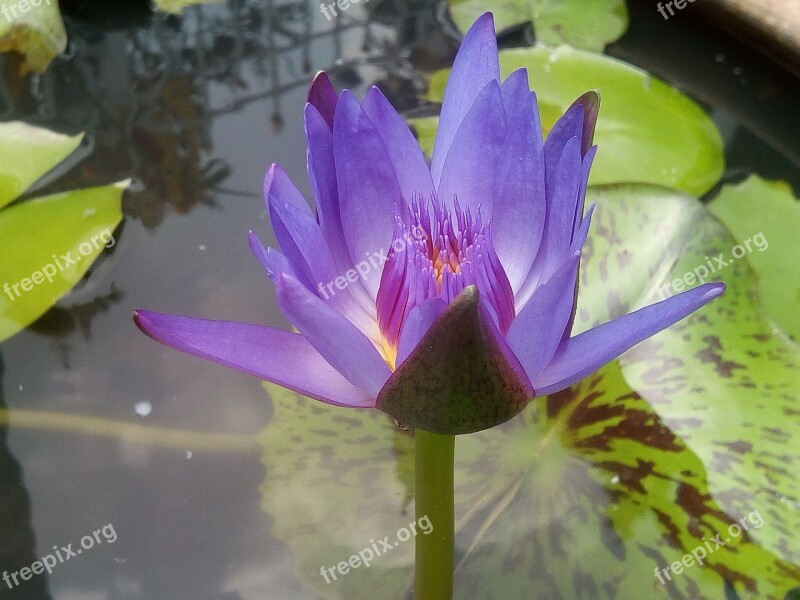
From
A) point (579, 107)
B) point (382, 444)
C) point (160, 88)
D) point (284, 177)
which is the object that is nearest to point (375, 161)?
point (284, 177)

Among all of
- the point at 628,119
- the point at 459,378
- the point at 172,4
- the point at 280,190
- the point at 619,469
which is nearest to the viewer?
the point at 459,378

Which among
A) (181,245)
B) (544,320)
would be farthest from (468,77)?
(181,245)

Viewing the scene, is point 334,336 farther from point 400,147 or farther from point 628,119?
point 628,119

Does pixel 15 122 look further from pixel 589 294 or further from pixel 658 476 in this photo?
pixel 658 476

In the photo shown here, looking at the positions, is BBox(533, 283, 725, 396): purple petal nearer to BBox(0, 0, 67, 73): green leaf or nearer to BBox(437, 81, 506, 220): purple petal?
BBox(437, 81, 506, 220): purple petal

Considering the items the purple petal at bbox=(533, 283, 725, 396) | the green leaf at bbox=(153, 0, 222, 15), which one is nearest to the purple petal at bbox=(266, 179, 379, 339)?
the purple petal at bbox=(533, 283, 725, 396)

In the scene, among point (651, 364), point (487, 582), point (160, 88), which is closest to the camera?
point (487, 582)

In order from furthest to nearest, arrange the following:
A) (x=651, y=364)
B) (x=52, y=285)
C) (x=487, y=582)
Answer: (x=52, y=285), (x=651, y=364), (x=487, y=582)
